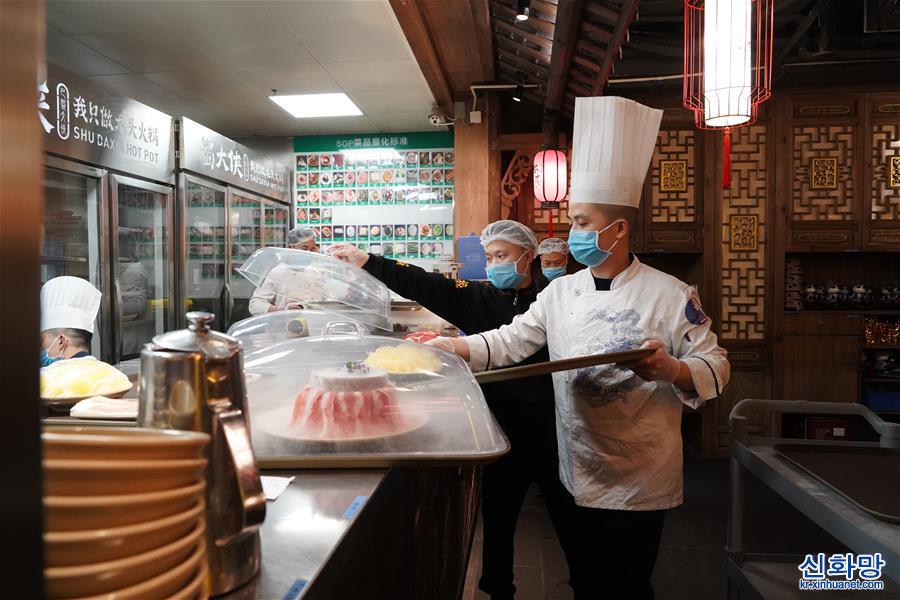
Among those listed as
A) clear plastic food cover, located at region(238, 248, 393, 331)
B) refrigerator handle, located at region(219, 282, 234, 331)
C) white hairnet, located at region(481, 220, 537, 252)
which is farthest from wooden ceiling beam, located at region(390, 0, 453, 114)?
refrigerator handle, located at region(219, 282, 234, 331)

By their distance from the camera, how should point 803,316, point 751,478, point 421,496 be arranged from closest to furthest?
point 421,496
point 751,478
point 803,316

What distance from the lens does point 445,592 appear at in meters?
1.81

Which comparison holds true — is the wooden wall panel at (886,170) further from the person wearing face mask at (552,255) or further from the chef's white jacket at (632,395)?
the chef's white jacket at (632,395)

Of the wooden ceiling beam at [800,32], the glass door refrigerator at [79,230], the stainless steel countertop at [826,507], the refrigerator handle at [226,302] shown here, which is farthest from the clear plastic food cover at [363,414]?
the wooden ceiling beam at [800,32]

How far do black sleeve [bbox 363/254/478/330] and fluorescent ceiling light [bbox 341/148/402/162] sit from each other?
452 centimetres

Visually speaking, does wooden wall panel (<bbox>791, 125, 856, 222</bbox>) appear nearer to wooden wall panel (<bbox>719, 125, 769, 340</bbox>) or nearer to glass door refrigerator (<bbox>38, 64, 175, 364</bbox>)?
wooden wall panel (<bbox>719, 125, 769, 340</bbox>)

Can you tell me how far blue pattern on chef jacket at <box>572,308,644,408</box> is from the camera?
1.89m

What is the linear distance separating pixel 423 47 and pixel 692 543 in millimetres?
3822

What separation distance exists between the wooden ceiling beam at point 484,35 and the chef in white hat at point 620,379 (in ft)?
7.37

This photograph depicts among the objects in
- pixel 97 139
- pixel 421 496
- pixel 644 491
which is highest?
pixel 97 139

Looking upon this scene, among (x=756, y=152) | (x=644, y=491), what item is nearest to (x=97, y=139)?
(x=644, y=491)

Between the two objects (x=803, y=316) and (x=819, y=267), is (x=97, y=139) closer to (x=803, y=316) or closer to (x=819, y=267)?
(x=803, y=316)

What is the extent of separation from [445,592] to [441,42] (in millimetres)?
3988

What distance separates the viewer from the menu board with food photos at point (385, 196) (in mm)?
7105
